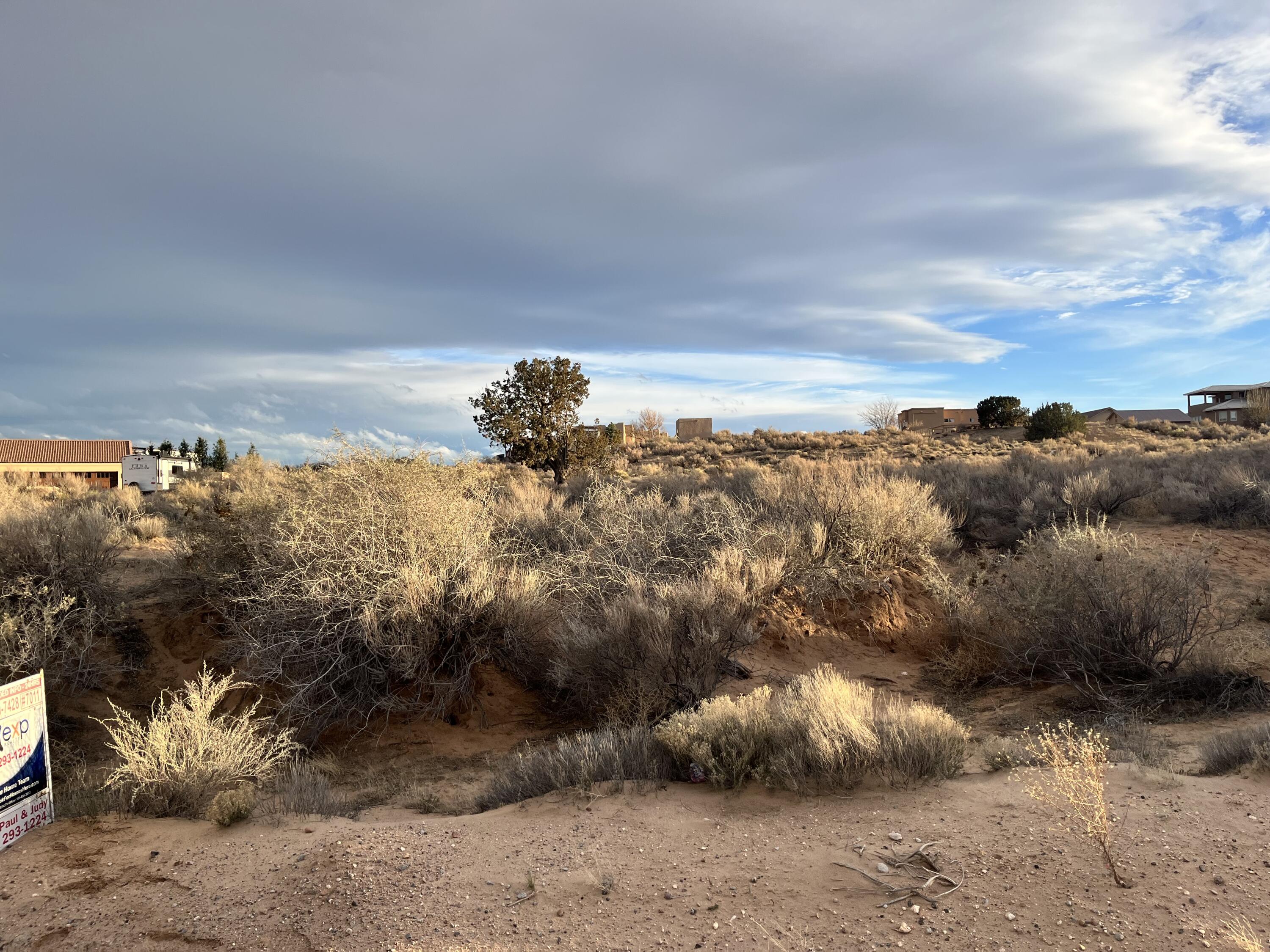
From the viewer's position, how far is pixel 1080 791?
172 inches

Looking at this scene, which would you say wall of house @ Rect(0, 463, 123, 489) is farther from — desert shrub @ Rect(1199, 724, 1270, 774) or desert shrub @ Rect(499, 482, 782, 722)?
desert shrub @ Rect(1199, 724, 1270, 774)

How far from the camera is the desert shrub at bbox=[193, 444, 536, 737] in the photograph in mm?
7785

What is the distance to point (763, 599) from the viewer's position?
9266 mm

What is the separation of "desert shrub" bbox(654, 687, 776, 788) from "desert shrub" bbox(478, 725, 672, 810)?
167 mm

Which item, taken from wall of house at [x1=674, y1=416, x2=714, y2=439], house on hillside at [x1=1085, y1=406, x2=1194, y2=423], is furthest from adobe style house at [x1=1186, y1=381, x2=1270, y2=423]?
wall of house at [x1=674, y1=416, x2=714, y2=439]

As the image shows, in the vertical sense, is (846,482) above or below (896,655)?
above

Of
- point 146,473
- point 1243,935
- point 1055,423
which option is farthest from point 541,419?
point 146,473

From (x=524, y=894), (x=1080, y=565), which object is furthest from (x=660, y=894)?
(x=1080, y=565)

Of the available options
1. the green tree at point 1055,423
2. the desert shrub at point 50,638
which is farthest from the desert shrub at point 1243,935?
the green tree at point 1055,423

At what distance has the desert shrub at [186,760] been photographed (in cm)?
516

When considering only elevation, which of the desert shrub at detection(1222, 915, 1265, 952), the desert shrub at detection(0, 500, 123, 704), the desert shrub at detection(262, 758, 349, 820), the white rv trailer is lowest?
the desert shrub at detection(262, 758, 349, 820)

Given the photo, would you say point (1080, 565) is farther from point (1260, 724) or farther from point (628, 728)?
point (628, 728)

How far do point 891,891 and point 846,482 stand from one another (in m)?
9.93

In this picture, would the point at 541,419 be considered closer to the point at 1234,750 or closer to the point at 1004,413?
the point at 1234,750
